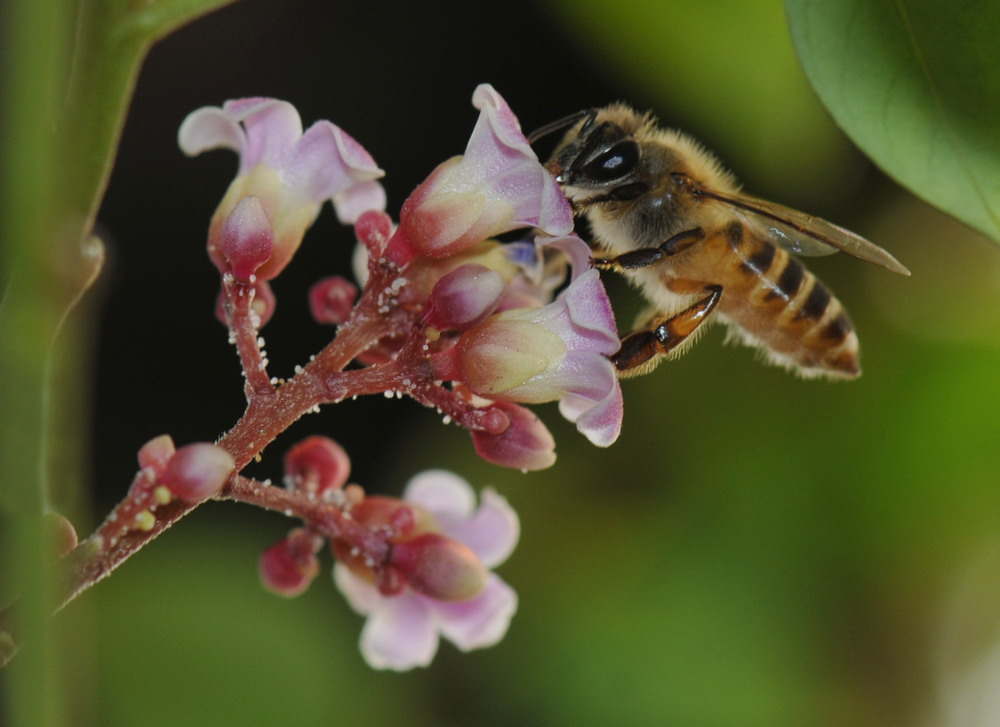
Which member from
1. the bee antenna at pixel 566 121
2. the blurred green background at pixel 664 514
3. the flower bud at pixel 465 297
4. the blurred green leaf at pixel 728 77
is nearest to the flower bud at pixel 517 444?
the flower bud at pixel 465 297

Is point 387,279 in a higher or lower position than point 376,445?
higher

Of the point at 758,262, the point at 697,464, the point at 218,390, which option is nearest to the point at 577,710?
the point at 697,464

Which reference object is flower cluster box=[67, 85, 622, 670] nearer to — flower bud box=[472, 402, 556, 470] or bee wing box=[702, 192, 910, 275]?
flower bud box=[472, 402, 556, 470]

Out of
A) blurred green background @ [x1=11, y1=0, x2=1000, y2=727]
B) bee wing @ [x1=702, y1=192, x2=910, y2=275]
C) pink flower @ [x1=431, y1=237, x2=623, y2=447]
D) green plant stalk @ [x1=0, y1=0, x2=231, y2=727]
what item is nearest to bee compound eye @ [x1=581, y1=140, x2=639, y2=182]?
bee wing @ [x1=702, y1=192, x2=910, y2=275]

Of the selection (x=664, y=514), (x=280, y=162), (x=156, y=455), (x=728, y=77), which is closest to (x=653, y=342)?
(x=280, y=162)

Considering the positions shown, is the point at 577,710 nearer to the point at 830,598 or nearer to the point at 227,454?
the point at 830,598
